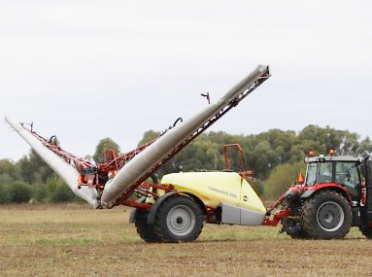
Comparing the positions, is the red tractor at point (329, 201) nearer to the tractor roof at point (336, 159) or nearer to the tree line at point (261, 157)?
the tractor roof at point (336, 159)

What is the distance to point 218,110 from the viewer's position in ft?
75.2

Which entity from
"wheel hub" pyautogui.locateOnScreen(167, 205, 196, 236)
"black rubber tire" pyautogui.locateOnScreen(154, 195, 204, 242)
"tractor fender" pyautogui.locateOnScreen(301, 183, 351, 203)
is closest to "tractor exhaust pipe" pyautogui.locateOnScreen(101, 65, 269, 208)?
"black rubber tire" pyautogui.locateOnScreen(154, 195, 204, 242)

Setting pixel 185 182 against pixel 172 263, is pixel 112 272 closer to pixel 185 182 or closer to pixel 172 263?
pixel 172 263

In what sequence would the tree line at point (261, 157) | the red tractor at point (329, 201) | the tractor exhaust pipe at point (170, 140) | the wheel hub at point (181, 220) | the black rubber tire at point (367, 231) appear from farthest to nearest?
1. the tree line at point (261, 157)
2. the black rubber tire at point (367, 231)
3. the red tractor at point (329, 201)
4. the wheel hub at point (181, 220)
5. the tractor exhaust pipe at point (170, 140)

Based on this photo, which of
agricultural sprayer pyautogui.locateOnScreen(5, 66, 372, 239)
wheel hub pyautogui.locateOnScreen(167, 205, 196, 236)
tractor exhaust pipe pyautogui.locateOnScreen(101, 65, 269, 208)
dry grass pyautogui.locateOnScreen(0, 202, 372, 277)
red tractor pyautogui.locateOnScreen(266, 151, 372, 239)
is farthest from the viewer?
red tractor pyautogui.locateOnScreen(266, 151, 372, 239)

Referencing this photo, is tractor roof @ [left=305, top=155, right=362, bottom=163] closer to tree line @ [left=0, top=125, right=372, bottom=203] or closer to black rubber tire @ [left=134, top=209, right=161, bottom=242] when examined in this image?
black rubber tire @ [left=134, top=209, right=161, bottom=242]

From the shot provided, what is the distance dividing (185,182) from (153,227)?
1565 millimetres

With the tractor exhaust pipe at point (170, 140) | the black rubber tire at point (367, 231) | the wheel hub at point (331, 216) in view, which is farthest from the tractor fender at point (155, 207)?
the black rubber tire at point (367, 231)

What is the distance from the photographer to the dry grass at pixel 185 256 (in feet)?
55.4

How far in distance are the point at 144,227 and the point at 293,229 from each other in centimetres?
408

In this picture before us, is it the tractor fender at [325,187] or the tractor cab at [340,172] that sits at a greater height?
the tractor cab at [340,172]

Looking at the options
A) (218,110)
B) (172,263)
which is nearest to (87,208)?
(218,110)

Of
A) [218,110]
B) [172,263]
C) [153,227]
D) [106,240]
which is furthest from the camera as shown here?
[106,240]

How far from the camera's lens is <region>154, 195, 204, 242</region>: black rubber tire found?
2439cm
